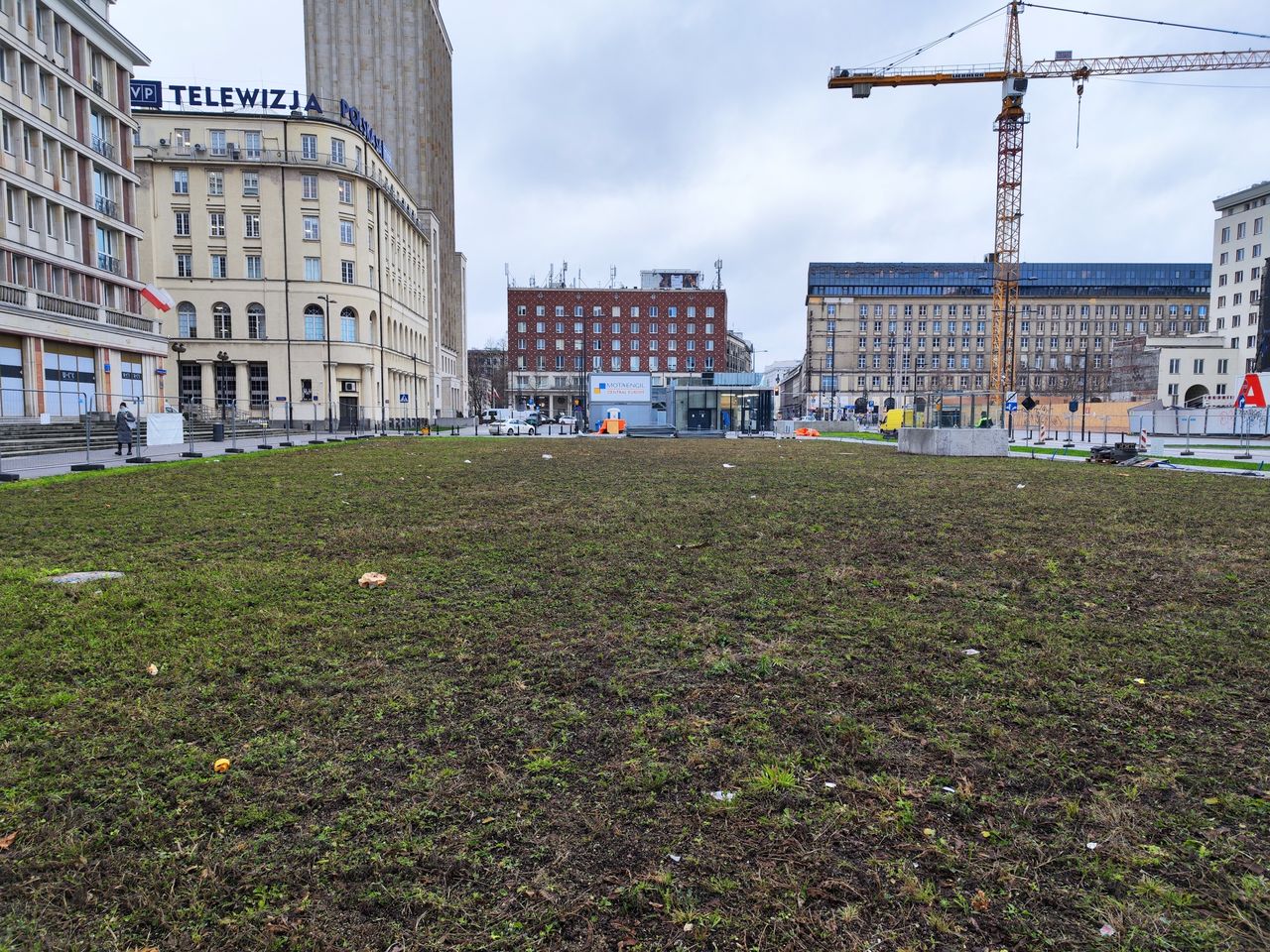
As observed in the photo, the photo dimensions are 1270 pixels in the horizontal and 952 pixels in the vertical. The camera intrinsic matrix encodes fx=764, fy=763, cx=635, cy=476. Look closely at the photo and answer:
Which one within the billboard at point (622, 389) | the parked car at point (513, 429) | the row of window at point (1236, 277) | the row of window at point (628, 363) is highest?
the row of window at point (1236, 277)

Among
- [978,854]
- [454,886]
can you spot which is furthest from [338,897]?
[978,854]

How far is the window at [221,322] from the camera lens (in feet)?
214

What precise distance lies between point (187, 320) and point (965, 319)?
429 ft

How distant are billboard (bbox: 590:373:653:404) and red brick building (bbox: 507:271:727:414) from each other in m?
74.8

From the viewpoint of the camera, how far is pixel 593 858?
2.69 metres

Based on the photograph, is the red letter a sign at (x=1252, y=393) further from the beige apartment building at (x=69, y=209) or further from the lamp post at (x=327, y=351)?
the lamp post at (x=327, y=351)

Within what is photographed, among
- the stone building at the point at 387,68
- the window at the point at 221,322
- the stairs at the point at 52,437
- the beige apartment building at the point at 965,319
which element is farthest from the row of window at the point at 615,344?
the stairs at the point at 52,437

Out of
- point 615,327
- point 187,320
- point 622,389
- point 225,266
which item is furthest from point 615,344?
point 622,389

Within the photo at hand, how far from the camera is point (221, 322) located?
65438mm

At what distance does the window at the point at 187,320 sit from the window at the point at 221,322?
1517mm

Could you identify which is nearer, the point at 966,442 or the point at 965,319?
the point at 966,442

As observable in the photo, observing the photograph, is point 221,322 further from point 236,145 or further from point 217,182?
point 236,145

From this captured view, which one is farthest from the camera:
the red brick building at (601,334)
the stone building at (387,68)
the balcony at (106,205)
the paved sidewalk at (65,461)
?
the red brick building at (601,334)

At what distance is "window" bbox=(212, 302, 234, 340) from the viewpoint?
214 feet
